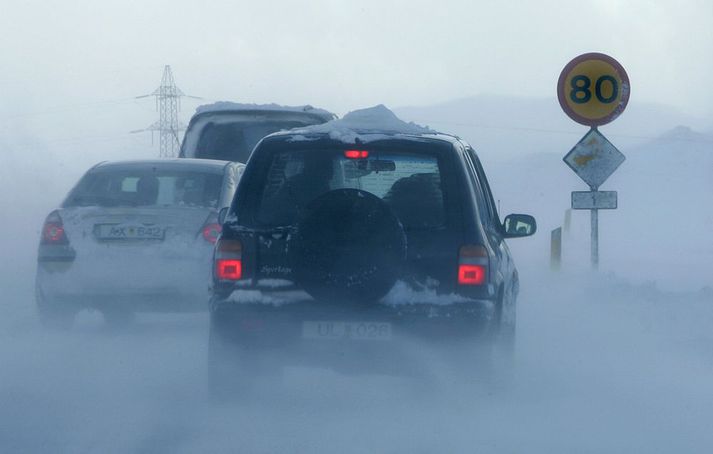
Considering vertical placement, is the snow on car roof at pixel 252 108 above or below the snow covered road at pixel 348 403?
above

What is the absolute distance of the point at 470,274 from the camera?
689 centimetres

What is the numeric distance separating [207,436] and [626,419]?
243cm

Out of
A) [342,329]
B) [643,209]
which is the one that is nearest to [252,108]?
[342,329]

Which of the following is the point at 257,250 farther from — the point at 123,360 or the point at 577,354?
the point at 577,354

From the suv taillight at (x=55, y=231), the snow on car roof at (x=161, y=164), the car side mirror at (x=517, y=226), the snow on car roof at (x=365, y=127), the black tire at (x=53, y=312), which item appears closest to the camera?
the snow on car roof at (x=365, y=127)

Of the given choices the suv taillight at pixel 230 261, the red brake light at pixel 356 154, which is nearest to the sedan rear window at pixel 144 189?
the suv taillight at pixel 230 261

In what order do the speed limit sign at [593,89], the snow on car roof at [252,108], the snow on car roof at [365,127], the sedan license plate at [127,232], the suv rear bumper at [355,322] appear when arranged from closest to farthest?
the suv rear bumper at [355,322] < the snow on car roof at [365,127] < the sedan license plate at [127,232] < the speed limit sign at [593,89] < the snow on car roof at [252,108]

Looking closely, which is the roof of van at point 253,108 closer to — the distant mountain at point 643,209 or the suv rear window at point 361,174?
the distant mountain at point 643,209

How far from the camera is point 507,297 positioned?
781 cm

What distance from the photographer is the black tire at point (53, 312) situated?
1039 cm

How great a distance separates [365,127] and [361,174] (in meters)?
0.32

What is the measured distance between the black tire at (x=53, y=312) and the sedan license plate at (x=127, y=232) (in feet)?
2.32

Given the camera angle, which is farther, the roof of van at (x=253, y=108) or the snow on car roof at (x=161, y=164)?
the roof of van at (x=253, y=108)

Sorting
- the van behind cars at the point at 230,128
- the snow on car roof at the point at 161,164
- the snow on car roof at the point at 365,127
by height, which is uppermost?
the van behind cars at the point at 230,128
